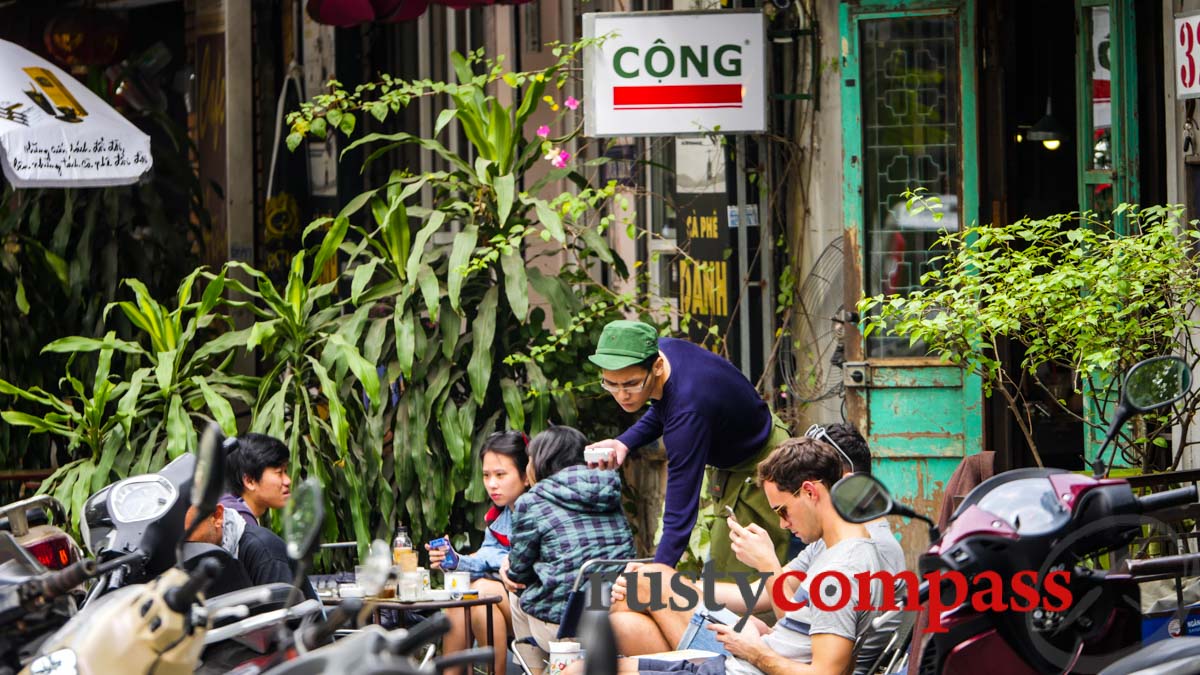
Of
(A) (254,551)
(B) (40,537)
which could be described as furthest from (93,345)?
(B) (40,537)

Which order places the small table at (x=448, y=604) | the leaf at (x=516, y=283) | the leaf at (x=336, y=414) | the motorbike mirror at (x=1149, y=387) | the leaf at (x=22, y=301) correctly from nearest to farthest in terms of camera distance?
the motorbike mirror at (x=1149, y=387), the small table at (x=448, y=604), the leaf at (x=336, y=414), the leaf at (x=516, y=283), the leaf at (x=22, y=301)

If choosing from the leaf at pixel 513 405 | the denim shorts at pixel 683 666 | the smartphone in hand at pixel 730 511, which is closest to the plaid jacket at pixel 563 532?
the smartphone in hand at pixel 730 511

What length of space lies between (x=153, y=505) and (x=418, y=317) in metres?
4.61

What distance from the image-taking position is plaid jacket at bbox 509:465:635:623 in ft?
22.8

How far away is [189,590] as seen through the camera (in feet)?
10.5

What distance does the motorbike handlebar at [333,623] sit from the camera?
329 cm

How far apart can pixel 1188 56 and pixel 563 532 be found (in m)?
2.98

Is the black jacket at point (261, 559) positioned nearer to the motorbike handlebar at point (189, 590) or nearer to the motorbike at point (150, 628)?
the motorbike at point (150, 628)

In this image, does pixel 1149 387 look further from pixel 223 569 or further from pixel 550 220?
pixel 550 220

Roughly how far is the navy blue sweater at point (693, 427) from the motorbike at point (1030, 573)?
2070 millimetres

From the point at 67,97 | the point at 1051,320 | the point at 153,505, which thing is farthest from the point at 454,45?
Result: the point at 153,505

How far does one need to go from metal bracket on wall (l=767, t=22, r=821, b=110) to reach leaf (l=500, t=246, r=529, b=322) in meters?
1.56

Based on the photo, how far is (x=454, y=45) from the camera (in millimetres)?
13484

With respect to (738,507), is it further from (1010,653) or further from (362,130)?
(362,130)
